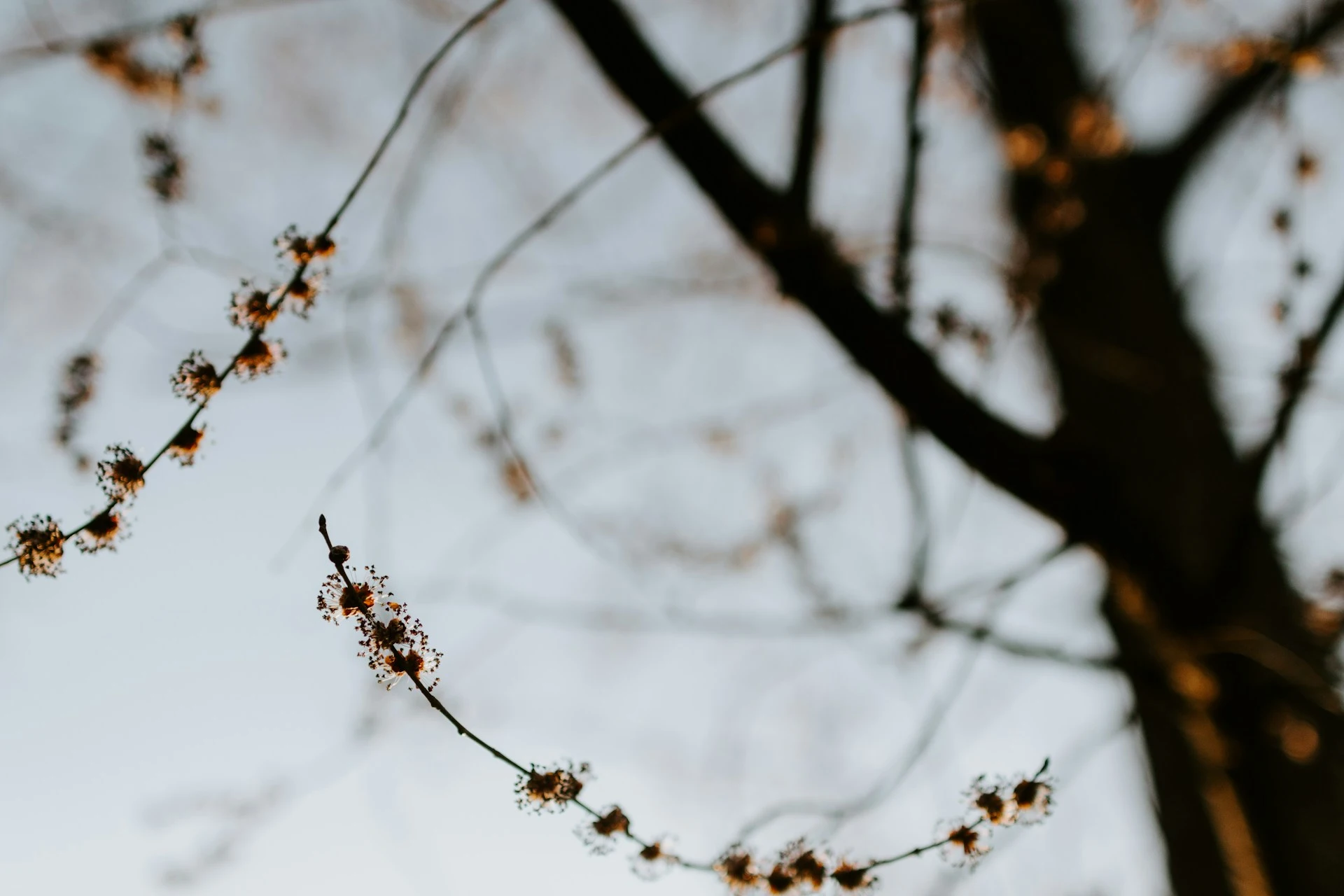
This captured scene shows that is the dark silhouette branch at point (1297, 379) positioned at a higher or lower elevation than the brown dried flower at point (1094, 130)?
lower

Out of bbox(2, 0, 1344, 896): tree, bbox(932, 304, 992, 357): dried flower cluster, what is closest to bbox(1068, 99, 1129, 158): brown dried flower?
bbox(2, 0, 1344, 896): tree

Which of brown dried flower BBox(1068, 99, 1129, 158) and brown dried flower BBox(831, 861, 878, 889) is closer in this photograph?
brown dried flower BBox(831, 861, 878, 889)

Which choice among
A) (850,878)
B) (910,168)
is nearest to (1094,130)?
(910,168)

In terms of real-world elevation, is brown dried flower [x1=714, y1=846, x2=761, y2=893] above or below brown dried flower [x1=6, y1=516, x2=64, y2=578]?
below

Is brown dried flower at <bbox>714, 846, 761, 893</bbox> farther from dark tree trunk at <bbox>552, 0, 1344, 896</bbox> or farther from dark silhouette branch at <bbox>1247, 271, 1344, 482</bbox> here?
dark silhouette branch at <bbox>1247, 271, 1344, 482</bbox>

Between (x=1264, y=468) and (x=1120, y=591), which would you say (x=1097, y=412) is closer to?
(x=1120, y=591)

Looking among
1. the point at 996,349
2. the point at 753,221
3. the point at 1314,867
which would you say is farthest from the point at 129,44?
the point at 1314,867

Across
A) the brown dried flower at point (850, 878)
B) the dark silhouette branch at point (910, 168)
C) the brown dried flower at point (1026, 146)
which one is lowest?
the brown dried flower at point (850, 878)

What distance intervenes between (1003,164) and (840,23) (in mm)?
2043

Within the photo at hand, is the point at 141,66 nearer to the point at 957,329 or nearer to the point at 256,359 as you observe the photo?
the point at 256,359

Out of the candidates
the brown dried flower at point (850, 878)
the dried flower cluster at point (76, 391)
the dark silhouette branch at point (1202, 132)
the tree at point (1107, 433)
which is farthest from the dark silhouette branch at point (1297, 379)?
the dried flower cluster at point (76, 391)

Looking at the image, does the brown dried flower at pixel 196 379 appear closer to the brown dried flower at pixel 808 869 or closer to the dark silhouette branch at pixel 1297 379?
the brown dried flower at pixel 808 869

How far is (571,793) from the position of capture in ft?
2.64

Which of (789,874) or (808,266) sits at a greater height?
(808,266)
